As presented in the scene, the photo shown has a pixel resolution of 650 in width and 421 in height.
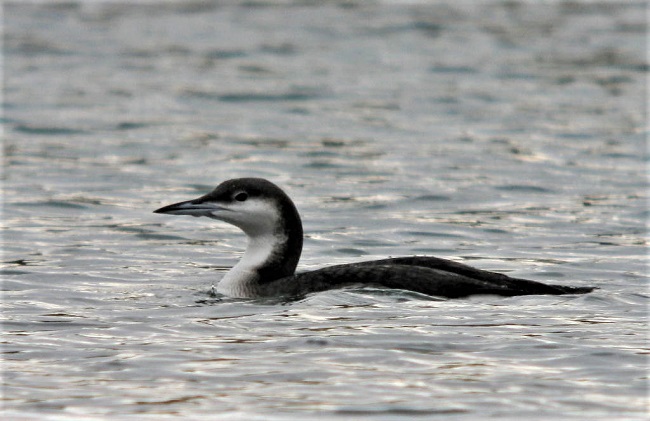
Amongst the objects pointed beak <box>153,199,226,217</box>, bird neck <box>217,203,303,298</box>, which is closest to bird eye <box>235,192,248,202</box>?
pointed beak <box>153,199,226,217</box>

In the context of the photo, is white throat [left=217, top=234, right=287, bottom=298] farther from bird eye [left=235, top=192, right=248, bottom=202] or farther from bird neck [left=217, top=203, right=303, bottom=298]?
bird eye [left=235, top=192, right=248, bottom=202]

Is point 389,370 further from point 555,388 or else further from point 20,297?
point 20,297

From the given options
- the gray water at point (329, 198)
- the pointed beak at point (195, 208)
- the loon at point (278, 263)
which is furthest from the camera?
the pointed beak at point (195, 208)

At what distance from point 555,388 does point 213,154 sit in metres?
10.2

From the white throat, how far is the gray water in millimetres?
255

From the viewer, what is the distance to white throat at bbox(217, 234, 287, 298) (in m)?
9.42

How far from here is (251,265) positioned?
31.2 feet

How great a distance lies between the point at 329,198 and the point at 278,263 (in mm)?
4744

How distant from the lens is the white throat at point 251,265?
9422 millimetres

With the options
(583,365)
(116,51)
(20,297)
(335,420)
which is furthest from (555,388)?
(116,51)

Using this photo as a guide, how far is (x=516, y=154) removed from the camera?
54.7 ft

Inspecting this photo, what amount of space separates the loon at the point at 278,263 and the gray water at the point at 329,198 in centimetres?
14

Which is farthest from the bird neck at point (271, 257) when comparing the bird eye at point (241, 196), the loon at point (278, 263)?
the bird eye at point (241, 196)

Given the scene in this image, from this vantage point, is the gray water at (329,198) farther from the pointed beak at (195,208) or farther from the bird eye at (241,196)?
the bird eye at (241,196)
